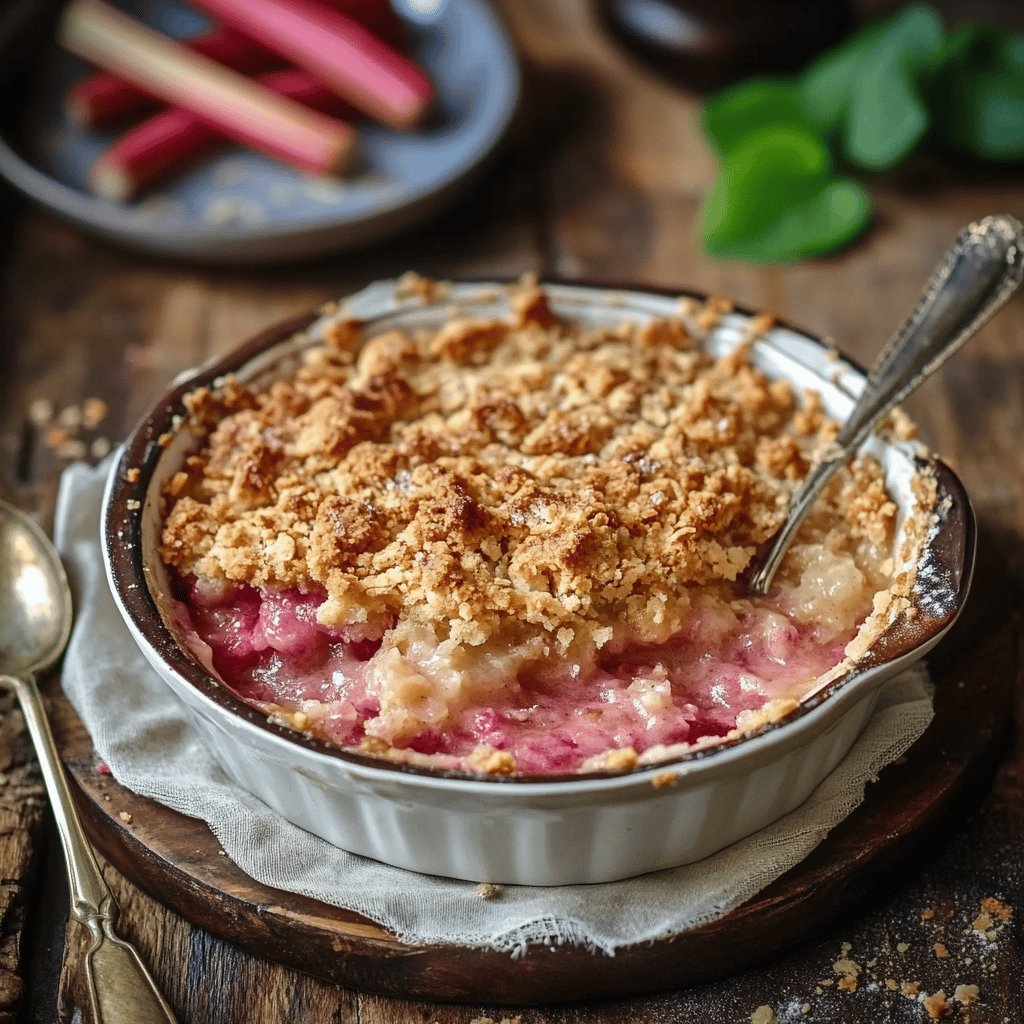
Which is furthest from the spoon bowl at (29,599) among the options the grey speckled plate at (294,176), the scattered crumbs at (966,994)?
the scattered crumbs at (966,994)

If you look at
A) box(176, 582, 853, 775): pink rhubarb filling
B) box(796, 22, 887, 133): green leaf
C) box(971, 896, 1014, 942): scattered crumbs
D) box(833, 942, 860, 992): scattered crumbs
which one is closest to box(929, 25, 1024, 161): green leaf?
box(796, 22, 887, 133): green leaf

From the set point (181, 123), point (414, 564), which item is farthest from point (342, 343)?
point (181, 123)

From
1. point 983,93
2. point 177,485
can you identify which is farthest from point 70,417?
point 983,93

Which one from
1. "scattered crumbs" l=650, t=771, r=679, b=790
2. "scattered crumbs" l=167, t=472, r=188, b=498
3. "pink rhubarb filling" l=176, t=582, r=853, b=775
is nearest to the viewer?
"scattered crumbs" l=650, t=771, r=679, b=790

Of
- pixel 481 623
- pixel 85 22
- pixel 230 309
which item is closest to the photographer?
pixel 481 623

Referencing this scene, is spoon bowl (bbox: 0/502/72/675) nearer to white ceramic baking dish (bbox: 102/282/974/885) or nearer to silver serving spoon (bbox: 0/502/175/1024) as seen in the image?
silver serving spoon (bbox: 0/502/175/1024)

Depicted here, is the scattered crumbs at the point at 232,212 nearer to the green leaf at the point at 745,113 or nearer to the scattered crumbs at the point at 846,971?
the green leaf at the point at 745,113

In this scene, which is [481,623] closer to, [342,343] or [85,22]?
[342,343]
